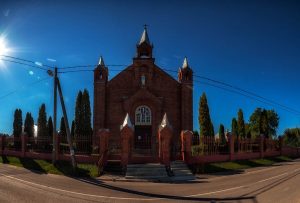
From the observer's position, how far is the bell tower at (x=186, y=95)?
3044 centimetres

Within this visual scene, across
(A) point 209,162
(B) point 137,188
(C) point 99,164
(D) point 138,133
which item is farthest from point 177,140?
(B) point 137,188

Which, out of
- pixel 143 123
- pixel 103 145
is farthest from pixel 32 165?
pixel 143 123

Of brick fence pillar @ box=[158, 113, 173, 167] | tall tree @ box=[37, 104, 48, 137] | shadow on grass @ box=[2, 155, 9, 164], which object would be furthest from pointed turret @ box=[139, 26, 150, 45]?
shadow on grass @ box=[2, 155, 9, 164]

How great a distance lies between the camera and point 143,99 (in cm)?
3011

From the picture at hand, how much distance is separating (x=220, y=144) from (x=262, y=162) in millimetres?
4426

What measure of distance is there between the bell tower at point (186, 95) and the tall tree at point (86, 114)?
345 inches

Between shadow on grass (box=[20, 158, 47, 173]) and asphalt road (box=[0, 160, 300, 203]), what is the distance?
8.97ft

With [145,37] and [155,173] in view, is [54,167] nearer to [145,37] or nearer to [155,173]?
[155,173]

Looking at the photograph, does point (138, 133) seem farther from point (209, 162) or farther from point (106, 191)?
point (106, 191)

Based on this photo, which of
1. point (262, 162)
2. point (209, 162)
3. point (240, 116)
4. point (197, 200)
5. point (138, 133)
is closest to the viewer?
point (197, 200)

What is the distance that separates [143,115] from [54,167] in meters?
12.1

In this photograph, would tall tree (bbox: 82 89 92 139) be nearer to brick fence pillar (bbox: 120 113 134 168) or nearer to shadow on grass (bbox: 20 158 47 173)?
shadow on grass (bbox: 20 158 47 173)

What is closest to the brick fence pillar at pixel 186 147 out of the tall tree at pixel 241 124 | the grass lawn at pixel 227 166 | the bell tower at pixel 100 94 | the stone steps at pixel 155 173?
the grass lawn at pixel 227 166

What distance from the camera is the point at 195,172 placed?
810 inches
